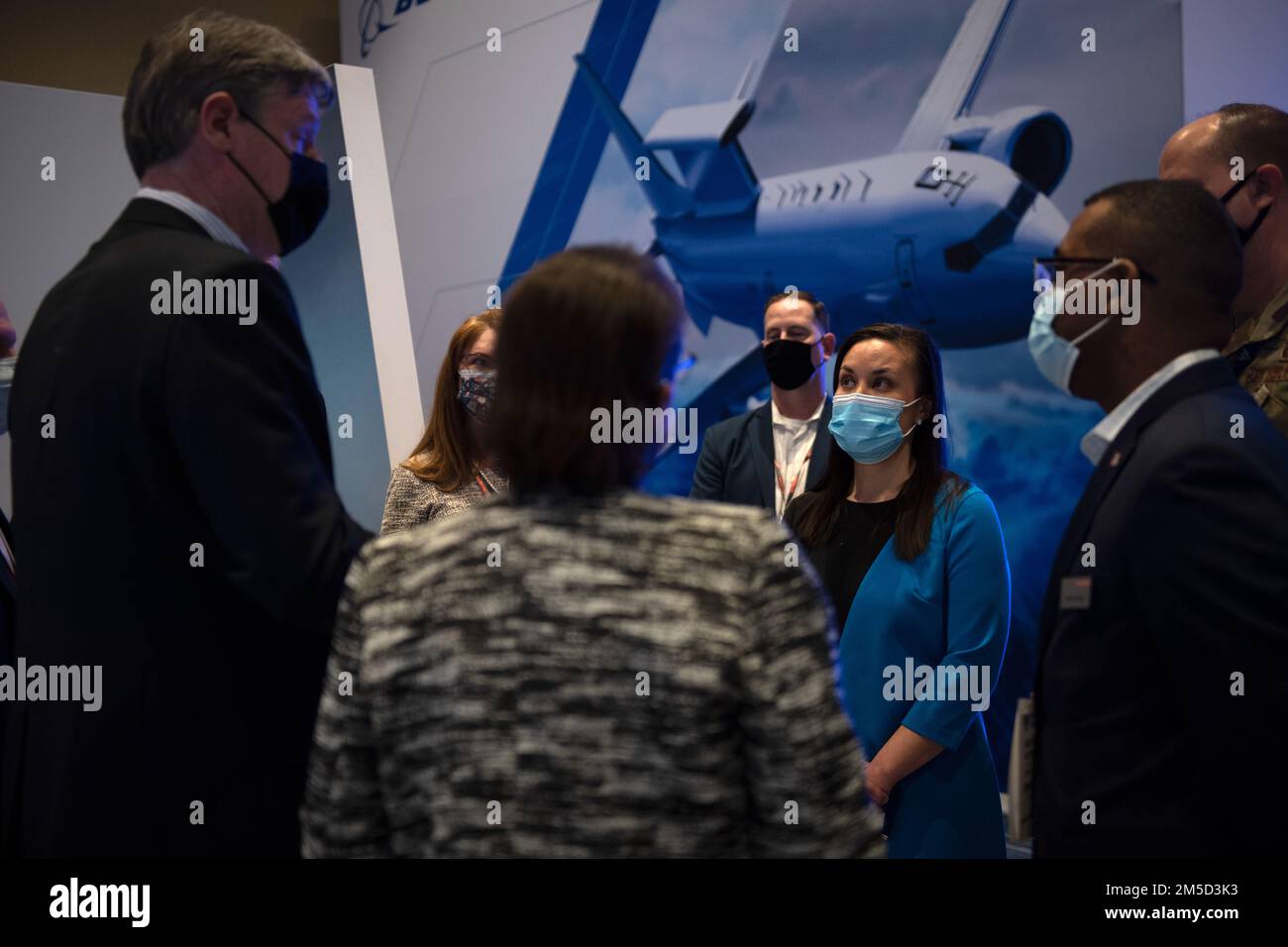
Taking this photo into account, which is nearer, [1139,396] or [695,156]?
[1139,396]

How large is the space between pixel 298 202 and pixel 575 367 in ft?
2.66

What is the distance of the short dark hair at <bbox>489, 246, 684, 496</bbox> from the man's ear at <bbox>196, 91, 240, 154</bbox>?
71 cm

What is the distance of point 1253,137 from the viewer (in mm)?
2398

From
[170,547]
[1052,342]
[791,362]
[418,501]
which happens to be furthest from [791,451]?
[170,547]

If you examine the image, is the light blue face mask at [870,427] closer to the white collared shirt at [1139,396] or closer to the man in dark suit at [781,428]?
the man in dark suit at [781,428]

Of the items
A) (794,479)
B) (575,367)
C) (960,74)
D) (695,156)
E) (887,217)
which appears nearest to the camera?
(575,367)

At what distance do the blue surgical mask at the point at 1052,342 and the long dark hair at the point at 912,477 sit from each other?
2.56 feet

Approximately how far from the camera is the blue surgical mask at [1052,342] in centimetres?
165

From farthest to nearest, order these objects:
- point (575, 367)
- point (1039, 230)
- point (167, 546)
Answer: point (1039, 230), point (167, 546), point (575, 367)

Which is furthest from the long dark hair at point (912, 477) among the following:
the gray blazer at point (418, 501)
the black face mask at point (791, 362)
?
the gray blazer at point (418, 501)

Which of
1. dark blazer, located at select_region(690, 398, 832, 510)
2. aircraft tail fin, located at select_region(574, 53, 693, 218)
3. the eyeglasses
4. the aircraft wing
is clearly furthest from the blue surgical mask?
aircraft tail fin, located at select_region(574, 53, 693, 218)

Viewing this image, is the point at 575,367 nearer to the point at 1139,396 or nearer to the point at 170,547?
the point at 170,547

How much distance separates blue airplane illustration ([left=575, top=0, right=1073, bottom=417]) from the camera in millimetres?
3822
